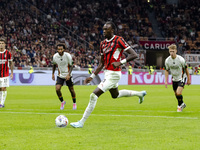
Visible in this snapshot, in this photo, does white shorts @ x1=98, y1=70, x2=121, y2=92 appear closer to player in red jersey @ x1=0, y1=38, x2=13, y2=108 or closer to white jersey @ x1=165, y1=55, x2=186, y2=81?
white jersey @ x1=165, y1=55, x2=186, y2=81

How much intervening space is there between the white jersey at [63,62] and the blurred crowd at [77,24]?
79.1ft

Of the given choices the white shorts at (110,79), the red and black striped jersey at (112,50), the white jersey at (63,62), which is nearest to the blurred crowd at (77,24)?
the white jersey at (63,62)

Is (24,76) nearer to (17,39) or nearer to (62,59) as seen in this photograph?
(17,39)

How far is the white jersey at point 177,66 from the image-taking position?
13.4m

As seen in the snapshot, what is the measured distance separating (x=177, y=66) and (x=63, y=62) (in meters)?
3.83

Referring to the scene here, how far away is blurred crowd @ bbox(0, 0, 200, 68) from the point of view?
41375 mm

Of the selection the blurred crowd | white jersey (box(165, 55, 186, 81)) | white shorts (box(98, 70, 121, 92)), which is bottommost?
white shorts (box(98, 70, 121, 92))

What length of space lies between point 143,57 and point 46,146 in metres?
45.0

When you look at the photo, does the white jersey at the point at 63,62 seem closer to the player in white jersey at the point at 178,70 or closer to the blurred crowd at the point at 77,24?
the player in white jersey at the point at 178,70

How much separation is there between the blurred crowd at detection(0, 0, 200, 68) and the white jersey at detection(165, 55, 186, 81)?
85.8 ft

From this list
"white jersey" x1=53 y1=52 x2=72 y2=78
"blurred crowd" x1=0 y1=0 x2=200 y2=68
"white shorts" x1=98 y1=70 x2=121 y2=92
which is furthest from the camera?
"blurred crowd" x1=0 y1=0 x2=200 y2=68

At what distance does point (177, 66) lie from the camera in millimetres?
13438

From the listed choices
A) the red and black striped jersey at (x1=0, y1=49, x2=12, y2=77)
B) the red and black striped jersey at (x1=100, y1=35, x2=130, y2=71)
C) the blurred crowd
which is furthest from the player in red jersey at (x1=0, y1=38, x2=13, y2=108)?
the blurred crowd

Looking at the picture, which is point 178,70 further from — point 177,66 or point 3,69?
point 3,69
